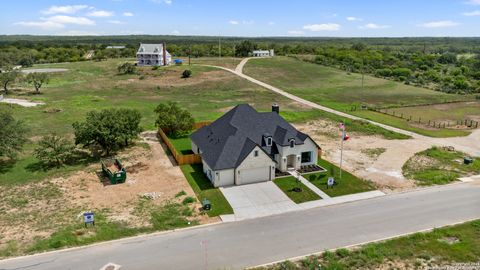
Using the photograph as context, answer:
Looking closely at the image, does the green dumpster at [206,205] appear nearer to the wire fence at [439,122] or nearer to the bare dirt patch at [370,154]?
the bare dirt patch at [370,154]

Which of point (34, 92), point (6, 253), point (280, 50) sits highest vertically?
point (280, 50)

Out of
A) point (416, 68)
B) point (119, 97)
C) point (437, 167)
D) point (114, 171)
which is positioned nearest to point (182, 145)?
point (114, 171)

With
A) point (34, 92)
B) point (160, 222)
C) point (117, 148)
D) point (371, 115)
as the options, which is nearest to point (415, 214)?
point (160, 222)

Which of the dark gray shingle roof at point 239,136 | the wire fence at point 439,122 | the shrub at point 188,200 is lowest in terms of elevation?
the shrub at point 188,200

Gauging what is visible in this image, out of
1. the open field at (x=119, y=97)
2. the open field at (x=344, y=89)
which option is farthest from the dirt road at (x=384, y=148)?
the open field at (x=119, y=97)

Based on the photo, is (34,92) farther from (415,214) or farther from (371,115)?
(415,214)

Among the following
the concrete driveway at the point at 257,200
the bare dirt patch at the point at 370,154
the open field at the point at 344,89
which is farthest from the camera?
the open field at the point at 344,89
